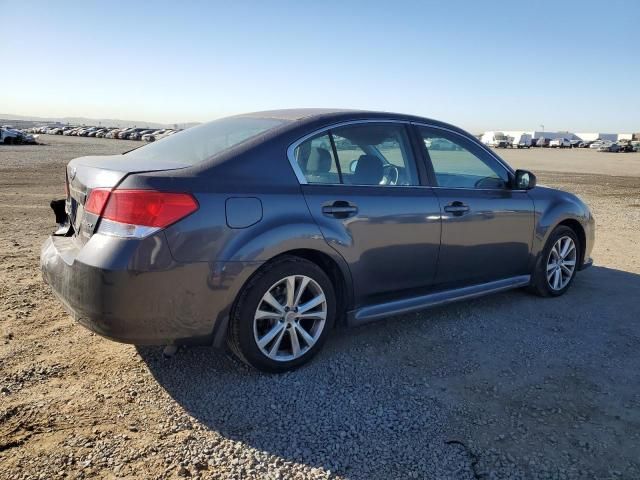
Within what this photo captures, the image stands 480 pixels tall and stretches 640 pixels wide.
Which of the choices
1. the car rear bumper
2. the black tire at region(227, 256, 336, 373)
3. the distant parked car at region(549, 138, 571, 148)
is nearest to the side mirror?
the black tire at region(227, 256, 336, 373)

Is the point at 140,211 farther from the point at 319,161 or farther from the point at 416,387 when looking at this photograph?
the point at 416,387

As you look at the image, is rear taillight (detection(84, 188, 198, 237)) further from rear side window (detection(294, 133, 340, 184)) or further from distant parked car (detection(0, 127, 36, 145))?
distant parked car (detection(0, 127, 36, 145))

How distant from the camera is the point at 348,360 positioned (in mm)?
3672

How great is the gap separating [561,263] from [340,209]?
2.84 meters

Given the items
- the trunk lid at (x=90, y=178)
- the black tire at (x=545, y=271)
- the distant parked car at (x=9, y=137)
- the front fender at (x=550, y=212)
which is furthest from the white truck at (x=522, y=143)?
the trunk lid at (x=90, y=178)

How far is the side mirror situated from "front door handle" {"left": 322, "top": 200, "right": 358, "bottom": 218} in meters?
1.92

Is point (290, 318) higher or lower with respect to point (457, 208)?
lower

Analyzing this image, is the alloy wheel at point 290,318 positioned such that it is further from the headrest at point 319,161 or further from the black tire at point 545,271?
the black tire at point 545,271

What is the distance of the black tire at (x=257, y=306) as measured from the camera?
3184mm

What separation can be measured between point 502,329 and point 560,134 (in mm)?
157369

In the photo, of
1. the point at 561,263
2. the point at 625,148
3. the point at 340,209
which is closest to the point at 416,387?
the point at 340,209

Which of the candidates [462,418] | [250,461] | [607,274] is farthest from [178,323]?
[607,274]

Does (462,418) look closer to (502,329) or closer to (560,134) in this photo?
(502,329)

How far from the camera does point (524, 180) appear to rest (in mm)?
4715
